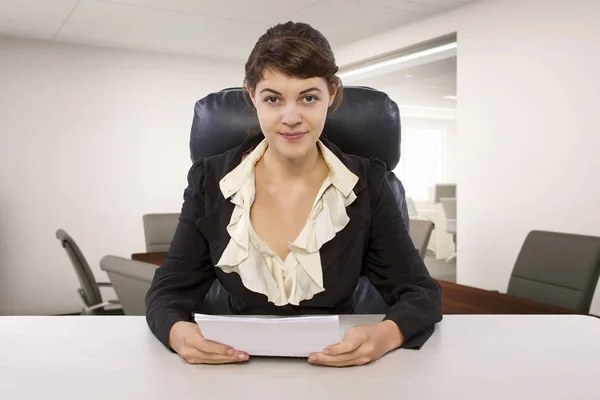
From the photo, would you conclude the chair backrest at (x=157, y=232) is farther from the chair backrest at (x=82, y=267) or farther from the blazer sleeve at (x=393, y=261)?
the blazer sleeve at (x=393, y=261)

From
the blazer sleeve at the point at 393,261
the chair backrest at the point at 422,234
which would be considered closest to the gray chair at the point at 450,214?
the chair backrest at the point at 422,234

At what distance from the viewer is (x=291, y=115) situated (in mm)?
1231

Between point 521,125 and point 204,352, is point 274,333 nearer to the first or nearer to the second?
point 204,352

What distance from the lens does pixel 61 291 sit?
5.90 metres

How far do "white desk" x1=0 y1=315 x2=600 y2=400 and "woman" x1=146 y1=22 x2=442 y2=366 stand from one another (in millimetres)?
111

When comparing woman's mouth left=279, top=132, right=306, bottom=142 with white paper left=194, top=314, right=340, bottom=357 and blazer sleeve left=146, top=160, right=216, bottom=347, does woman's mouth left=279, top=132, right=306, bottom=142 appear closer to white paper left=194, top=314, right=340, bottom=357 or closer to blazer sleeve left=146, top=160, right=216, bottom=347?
blazer sleeve left=146, top=160, right=216, bottom=347

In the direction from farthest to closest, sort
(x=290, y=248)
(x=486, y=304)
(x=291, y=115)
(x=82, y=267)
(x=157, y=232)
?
(x=157, y=232) → (x=82, y=267) → (x=486, y=304) → (x=290, y=248) → (x=291, y=115)

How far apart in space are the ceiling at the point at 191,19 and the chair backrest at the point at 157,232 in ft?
5.51

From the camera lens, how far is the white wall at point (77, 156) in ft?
18.6

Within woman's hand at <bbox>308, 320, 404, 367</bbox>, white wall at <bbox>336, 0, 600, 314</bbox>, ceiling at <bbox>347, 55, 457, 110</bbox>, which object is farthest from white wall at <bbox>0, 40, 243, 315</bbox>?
woman's hand at <bbox>308, 320, 404, 367</bbox>

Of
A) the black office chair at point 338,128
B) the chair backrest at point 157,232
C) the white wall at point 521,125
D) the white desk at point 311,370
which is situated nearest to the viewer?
the white desk at point 311,370

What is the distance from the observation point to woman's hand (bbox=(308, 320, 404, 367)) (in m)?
0.97

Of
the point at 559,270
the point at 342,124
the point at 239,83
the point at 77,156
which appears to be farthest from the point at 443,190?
the point at 342,124

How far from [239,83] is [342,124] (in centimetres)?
536
